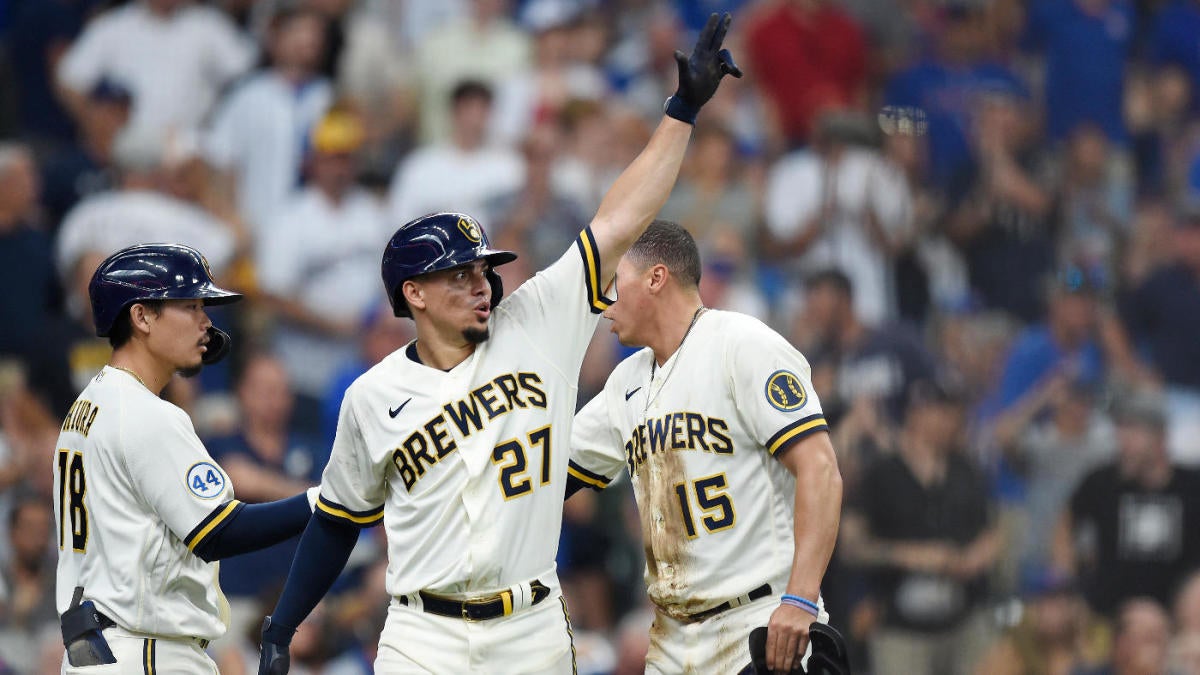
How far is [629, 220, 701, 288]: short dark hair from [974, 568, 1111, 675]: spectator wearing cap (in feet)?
14.1

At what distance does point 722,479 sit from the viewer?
553 cm

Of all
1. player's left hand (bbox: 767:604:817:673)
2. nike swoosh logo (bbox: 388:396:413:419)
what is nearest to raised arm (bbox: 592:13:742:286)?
nike swoosh logo (bbox: 388:396:413:419)

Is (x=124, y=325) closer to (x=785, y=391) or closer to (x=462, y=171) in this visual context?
(x=785, y=391)

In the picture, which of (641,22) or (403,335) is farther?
(641,22)

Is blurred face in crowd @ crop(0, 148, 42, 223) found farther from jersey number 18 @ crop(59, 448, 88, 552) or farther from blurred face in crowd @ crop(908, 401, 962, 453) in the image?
blurred face in crowd @ crop(908, 401, 962, 453)

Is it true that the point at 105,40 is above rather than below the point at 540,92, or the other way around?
above

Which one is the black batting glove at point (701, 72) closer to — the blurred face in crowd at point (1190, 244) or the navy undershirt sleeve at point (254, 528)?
the navy undershirt sleeve at point (254, 528)

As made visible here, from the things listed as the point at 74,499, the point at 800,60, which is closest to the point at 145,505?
the point at 74,499

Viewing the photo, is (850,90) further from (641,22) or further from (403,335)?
(403,335)

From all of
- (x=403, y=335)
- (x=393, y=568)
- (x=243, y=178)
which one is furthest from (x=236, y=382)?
(x=393, y=568)

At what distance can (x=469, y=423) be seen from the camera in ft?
17.3

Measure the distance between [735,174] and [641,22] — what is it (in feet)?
8.24

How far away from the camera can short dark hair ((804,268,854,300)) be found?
32.3 ft

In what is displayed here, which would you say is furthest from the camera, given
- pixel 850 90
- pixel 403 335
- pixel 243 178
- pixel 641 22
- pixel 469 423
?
pixel 641 22
